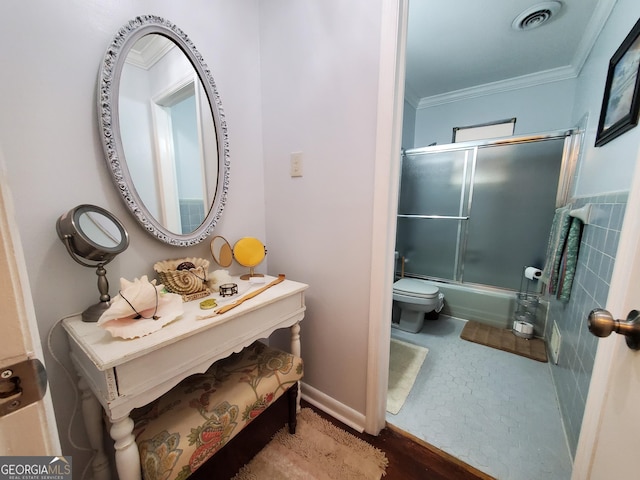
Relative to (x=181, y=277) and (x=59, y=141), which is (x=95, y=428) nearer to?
(x=181, y=277)

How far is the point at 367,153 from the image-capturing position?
1.03m

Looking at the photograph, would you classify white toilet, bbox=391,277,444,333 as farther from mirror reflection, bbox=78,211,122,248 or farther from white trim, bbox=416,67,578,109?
white trim, bbox=416,67,578,109

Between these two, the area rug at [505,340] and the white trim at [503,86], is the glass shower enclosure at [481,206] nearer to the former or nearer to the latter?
the area rug at [505,340]

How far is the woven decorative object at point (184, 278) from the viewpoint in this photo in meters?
0.94

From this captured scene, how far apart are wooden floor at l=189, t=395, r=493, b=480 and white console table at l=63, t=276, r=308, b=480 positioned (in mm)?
348

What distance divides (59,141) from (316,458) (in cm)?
152

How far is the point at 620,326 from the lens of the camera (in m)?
0.45

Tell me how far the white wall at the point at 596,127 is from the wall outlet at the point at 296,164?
46.4 inches

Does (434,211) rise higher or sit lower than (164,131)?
lower

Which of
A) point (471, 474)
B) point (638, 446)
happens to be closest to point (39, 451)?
point (638, 446)

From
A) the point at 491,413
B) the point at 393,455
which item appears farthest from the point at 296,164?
the point at 491,413

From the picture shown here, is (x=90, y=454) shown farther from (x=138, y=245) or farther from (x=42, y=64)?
(x=42, y=64)

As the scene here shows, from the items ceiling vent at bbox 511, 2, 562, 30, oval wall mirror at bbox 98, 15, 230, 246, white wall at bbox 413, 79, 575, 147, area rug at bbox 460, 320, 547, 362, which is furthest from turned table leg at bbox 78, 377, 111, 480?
white wall at bbox 413, 79, 575, 147

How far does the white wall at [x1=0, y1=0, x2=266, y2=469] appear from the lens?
0.70m
